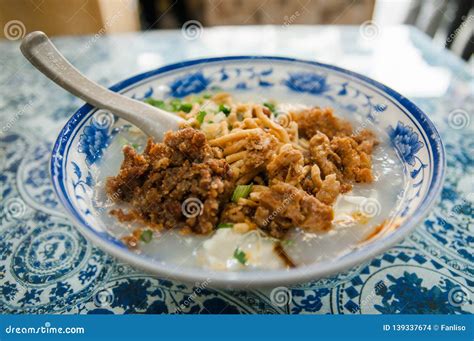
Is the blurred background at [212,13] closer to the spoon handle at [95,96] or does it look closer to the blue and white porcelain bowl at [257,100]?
the blue and white porcelain bowl at [257,100]

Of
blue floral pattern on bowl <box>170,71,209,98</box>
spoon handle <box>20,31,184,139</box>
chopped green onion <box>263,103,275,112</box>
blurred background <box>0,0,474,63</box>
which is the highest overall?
blurred background <box>0,0,474,63</box>

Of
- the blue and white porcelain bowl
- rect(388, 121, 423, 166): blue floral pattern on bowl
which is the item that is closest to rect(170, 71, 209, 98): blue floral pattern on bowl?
the blue and white porcelain bowl

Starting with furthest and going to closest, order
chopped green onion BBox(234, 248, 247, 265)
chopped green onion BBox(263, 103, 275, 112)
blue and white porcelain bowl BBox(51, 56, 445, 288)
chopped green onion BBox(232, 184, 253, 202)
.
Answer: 1. chopped green onion BBox(263, 103, 275, 112)
2. chopped green onion BBox(232, 184, 253, 202)
3. chopped green onion BBox(234, 248, 247, 265)
4. blue and white porcelain bowl BBox(51, 56, 445, 288)

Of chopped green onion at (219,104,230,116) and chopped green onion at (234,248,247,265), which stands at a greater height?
chopped green onion at (219,104,230,116)

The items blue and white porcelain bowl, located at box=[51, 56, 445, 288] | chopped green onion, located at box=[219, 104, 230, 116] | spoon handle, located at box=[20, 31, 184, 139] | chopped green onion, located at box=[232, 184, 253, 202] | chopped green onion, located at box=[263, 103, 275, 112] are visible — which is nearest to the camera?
blue and white porcelain bowl, located at box=[51, 56, 445, 288]

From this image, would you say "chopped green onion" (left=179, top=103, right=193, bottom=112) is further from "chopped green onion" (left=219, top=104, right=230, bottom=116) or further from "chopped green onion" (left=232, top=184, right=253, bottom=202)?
"chopped green onion" (left=232, top=184, right=253, bottom=202)

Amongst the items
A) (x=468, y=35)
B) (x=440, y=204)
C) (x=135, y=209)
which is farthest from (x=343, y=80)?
(x=468, y=35)

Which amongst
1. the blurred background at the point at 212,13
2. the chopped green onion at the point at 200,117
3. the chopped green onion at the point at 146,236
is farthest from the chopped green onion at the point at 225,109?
the blurred background at the point at 212,13
